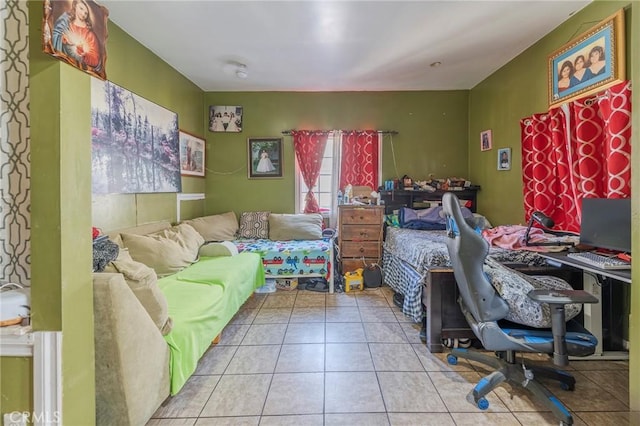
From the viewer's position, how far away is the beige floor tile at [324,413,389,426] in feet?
5.11

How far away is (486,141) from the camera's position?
12.6ft

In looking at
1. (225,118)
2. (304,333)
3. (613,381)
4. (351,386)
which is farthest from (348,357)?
(225,118)

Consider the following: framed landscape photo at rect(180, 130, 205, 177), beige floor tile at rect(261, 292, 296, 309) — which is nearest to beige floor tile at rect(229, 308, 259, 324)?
beige floor tile at rect(261, 292, 296, 309)

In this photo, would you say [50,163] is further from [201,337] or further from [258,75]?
[258,75]

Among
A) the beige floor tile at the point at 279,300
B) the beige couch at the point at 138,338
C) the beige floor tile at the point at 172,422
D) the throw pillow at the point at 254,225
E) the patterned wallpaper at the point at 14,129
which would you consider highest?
the patterned wallpaper at the point at 14,129

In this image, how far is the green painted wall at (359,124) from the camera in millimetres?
4309

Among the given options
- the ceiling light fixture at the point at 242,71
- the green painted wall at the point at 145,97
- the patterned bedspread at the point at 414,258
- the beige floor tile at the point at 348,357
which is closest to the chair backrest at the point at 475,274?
the patterned bedspread at the point at 414,258

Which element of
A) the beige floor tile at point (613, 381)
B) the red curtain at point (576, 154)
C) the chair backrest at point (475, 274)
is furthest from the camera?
the red curtain at point (576, 154)

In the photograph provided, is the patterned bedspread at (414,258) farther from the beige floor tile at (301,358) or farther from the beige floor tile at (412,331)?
the beige floor tile at (301,358)

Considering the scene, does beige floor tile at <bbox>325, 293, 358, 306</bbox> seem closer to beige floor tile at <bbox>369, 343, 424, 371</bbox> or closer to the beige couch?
beige floor tile at <bbox>369, 343, 424, 371</bbox>

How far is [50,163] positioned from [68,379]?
781 mm

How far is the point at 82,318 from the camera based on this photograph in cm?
115

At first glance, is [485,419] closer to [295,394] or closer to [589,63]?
[295,394]

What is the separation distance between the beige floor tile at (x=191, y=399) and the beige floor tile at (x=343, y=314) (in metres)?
1.23
